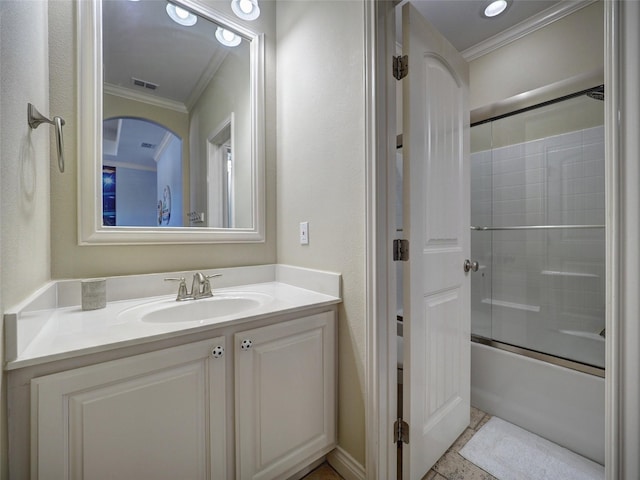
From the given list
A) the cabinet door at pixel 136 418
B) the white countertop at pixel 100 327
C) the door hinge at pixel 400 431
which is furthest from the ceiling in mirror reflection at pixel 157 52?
the door hinge at pixel 400 431

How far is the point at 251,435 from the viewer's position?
40.2 inches

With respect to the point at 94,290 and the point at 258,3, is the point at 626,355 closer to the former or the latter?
→ the point at 94,290

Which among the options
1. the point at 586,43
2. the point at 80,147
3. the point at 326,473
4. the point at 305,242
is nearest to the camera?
the point at 80,147

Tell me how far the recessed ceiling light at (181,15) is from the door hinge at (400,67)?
43.4 inches

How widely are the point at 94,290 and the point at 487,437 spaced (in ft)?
6.45

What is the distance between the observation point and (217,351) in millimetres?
937

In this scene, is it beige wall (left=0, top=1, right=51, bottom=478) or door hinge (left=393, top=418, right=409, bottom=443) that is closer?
beige wall (left=0, top=1, right=51, bottom=478)

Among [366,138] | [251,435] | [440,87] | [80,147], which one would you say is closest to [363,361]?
[251,435]

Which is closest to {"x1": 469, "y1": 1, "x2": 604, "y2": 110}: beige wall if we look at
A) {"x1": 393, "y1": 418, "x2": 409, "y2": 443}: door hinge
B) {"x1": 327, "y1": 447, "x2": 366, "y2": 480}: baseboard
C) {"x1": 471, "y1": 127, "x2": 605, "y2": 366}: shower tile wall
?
{"x1": 471, "y1": 127, "x2": 605, "y2": 366}: shower tile wall

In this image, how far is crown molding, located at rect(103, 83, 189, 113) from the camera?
4.12 feet

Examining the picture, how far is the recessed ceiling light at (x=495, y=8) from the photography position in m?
1.72

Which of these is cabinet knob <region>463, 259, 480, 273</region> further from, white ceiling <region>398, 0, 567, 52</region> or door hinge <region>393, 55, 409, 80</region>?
white ceiling <region>398, 0, 567, 52</region>

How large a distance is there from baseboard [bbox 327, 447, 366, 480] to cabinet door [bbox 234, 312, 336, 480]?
6cm

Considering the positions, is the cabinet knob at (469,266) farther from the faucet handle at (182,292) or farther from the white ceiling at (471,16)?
the white ceiling at (471,16)
